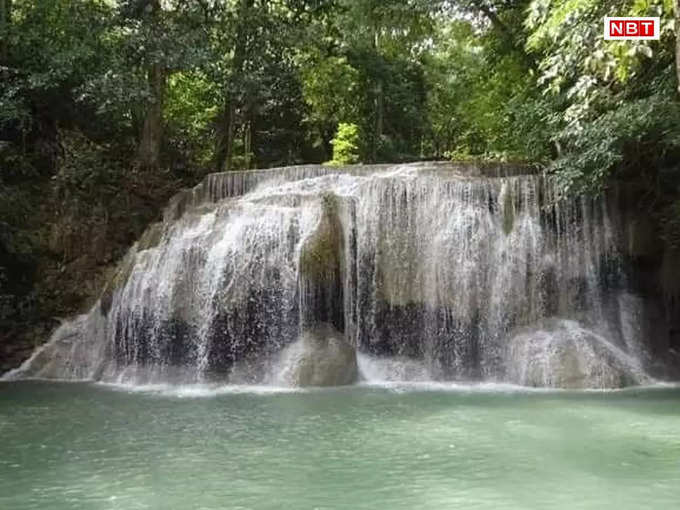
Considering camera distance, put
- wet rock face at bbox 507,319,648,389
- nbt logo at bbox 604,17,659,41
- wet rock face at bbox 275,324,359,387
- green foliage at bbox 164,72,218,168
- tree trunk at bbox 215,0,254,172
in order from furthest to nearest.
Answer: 1. green foliage at bbox 164,72,218,168
2. tree trunk at bbox 215,0,254,172
3. wet rock face at bbox 275,324,359,387
4. wet rock face at bbox 507,319,648,389
5. nbt logo at bbox 604,17,659,41

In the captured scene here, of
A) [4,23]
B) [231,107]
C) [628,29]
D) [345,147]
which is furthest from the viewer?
[345,147]

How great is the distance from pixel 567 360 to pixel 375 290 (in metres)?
3.38

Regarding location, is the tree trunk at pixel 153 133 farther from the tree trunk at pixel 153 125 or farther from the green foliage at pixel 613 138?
the green foliage at pixel 613 138

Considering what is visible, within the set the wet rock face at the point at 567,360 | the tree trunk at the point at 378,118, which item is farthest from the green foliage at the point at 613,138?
the tree trunk at the point at 378,118

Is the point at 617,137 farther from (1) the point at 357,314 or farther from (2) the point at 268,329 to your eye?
(2) the point at 268,329

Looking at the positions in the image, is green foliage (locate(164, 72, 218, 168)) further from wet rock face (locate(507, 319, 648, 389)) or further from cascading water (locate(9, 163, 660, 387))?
wet rock face (locate(507, 319, 648, 389))

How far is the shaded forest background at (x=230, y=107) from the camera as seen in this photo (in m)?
12.6

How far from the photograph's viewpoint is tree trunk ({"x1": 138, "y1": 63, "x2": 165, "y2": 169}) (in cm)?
1794

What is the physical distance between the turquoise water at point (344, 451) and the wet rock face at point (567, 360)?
0.68 metres

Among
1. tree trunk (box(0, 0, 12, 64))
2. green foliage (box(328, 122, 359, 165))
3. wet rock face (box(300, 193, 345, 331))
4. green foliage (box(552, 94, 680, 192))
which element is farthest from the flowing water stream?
green foliage (box(328, 122, 359, 165))

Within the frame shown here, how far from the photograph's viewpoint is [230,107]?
2119cm

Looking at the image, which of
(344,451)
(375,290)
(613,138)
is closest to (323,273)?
(375,290)

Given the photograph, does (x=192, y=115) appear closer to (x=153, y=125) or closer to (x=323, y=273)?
(x=153, y=125)

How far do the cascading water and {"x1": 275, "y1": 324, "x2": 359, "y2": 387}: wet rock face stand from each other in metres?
0.04
